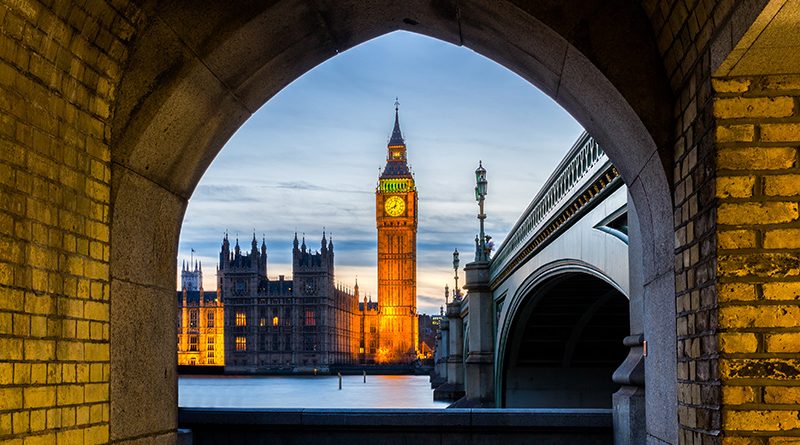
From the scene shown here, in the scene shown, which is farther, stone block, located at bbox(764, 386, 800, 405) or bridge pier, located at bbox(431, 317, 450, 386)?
bridge pier, located at bbox(431, 317, 450, 386)

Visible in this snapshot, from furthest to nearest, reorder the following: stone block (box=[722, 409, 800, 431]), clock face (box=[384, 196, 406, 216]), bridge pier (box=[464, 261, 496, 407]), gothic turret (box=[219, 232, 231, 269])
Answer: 1. clock face (box=[384, 196, 406, 216])
2. gothic turret (box=[219, 232, 231, 269])
3. bridge pier (box=[464, 261, 496, 407])
4. stone block (box=[722, 409, 800, 431])

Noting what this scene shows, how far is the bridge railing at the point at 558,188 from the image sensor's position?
50.2ft

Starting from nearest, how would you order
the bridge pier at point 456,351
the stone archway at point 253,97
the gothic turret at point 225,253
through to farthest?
the stone archway at point 253,97 < the bridge pier at point 456,351 < the gothic turret at point 225,253

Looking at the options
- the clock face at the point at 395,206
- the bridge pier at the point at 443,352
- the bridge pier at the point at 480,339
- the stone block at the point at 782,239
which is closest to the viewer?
the stone block at the point at 782,239

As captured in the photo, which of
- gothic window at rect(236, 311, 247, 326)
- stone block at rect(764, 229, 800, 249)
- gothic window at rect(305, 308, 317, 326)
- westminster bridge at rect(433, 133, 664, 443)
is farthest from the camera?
gothic window at rect(236, 311, 247, 326)

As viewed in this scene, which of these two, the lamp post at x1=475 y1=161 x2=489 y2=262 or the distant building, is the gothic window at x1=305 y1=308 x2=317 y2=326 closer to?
the distant building

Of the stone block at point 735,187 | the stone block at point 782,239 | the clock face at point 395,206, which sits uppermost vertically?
the clock face at point 395,206

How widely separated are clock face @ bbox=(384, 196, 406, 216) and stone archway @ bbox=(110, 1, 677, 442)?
164109mm

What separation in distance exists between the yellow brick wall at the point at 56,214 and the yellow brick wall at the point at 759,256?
420 centimetres

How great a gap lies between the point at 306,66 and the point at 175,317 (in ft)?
8.46

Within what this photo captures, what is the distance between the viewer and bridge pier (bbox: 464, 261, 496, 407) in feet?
113

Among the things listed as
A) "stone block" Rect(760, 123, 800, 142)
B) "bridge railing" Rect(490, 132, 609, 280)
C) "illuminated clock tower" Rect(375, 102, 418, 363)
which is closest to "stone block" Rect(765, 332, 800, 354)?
"stone block" Rect(760, 123, 800, 142)

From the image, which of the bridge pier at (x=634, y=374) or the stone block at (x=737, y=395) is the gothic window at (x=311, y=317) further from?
the stone block at (x=737, y=395)

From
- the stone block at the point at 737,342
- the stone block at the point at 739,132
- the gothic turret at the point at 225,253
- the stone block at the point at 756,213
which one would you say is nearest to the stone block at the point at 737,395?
the stone block at the point at 737,342
